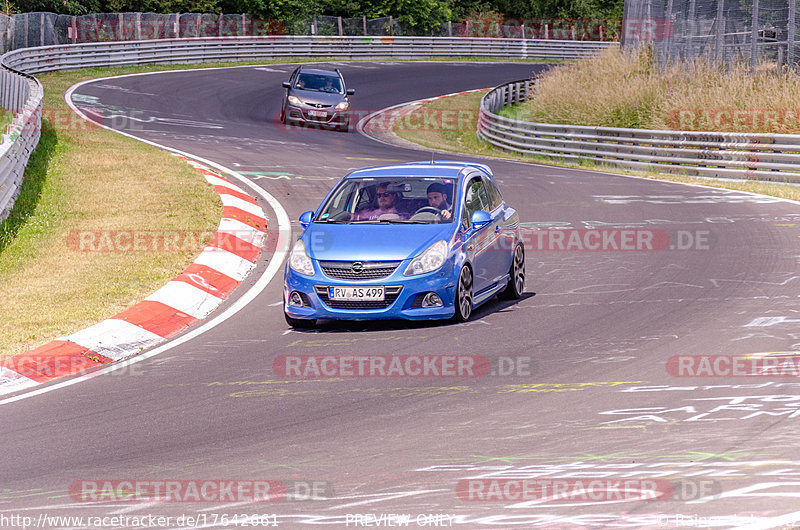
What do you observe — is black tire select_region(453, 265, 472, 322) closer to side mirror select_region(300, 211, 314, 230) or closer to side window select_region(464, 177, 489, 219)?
side window select_region(464, 177, 489, 219)

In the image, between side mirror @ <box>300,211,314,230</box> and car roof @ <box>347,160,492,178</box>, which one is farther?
car roof @ <box>347,160,492,178</box>

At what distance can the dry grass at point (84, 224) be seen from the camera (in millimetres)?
11312

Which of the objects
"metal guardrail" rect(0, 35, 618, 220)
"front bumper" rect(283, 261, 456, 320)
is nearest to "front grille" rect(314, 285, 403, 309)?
"front bumper" rect(283, 261, 456, 320)

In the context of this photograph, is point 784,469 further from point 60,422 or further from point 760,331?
point 60,422

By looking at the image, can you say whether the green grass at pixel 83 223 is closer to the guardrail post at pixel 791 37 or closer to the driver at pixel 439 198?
the driver at pixel 439 198

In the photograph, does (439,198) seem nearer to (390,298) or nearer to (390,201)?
(390,201)

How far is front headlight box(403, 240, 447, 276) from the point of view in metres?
10.5

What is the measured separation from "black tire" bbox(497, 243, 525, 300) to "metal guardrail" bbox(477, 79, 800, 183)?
511 inches

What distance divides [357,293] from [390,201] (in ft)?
5.23

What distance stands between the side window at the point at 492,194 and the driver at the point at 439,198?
2.64 feet

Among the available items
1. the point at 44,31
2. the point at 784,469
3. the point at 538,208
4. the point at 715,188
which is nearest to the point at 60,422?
the point at 784,469

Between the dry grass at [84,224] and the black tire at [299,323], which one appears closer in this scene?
the black tire at [299,323]

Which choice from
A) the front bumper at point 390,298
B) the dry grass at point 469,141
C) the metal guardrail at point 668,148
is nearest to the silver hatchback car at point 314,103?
the dry grass at point 469,141

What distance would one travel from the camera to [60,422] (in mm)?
7922
